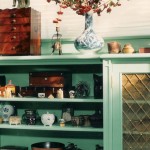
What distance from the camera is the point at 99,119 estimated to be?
2707 millimetres

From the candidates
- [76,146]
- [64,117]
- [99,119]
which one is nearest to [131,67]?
[99,119]

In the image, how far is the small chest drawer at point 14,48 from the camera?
2852 millimetres

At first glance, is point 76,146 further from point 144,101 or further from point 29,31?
point 29,31

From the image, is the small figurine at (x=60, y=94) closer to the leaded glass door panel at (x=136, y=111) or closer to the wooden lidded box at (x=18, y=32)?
the wooden lidded box at (x=18, y=32)

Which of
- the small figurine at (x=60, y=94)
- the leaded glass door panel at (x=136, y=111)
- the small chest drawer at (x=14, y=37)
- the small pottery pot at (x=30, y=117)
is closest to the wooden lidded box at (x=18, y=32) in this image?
the small chest drawer at (x=14, y=37)

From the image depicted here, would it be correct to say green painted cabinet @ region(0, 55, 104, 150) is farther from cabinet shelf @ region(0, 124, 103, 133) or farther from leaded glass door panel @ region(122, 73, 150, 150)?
leaded glass door panel @ region(122, 73, 150, 150)

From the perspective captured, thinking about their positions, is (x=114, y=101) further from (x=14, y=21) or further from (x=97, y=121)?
(x=14, y=21)

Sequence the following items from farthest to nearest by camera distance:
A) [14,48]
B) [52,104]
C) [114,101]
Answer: [52,104]
[14,48]
[114,101]

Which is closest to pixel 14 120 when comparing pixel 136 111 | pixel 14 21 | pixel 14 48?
pixel 14 48

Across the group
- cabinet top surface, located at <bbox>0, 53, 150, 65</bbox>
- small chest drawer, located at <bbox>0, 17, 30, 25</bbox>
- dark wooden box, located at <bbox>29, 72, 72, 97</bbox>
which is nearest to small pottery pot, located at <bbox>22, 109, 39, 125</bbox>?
dark wooden box, located at <bbox>29, 72, 72, 97</bbox>

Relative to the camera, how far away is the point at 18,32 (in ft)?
9.51

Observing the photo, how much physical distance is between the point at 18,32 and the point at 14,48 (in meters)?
0.14

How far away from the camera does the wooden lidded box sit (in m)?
2.86

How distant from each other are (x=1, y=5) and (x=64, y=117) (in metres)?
1.22
